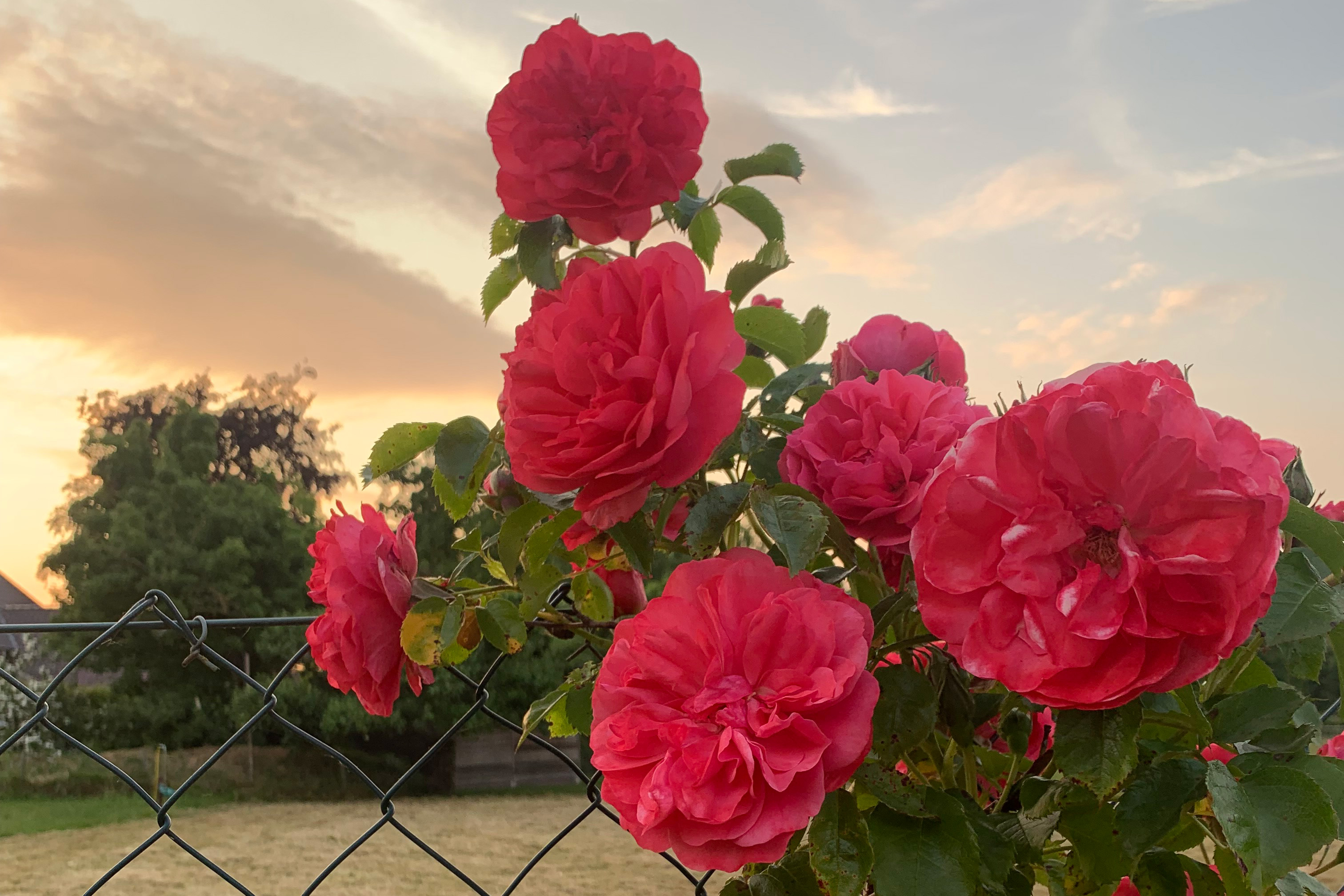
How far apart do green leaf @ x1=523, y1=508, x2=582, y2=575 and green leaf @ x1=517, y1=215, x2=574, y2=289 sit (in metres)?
0.18

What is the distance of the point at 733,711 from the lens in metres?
0.47

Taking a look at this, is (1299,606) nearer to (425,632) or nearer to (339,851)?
Answer: (425,632)

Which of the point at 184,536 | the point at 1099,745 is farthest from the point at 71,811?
the point at 1099,745

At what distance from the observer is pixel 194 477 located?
11.8 m

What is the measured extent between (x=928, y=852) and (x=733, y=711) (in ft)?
0.47

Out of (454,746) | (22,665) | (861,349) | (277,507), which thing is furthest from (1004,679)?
(277,507)

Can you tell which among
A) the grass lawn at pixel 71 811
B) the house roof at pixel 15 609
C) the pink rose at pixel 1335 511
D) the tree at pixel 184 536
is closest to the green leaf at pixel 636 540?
the pink rose at pixel 1335 511

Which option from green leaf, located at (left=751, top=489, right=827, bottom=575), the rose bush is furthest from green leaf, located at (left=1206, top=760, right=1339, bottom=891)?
green leaf, located at (left=751, top=489, right=827, bottom=575)

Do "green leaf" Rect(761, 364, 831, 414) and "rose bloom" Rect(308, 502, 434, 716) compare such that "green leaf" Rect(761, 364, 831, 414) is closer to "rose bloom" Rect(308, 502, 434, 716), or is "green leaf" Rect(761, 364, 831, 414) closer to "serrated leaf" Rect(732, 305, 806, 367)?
"serrated leaf" Rect(732, 305, 806, 367)

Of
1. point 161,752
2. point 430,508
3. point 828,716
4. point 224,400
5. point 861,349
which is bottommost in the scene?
point 161,752

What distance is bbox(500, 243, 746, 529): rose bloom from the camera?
0.51 m

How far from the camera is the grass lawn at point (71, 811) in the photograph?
379 inches

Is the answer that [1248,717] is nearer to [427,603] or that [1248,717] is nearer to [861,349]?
[861,349]

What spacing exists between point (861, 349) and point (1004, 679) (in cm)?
35
